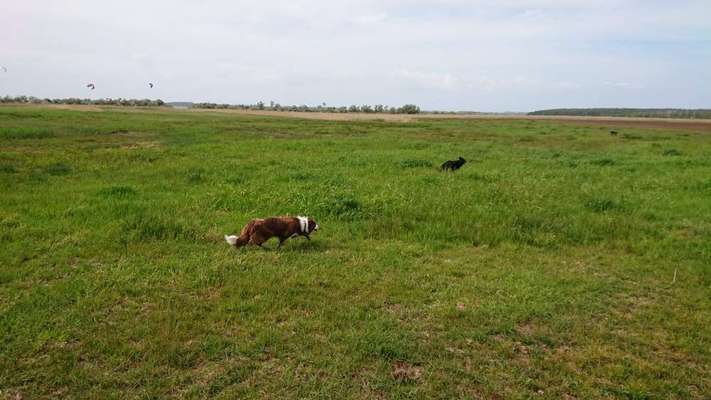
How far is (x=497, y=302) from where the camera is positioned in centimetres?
583

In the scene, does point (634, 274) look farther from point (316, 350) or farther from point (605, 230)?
point (316, 350)

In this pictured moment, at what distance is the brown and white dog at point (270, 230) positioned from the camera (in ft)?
23.6

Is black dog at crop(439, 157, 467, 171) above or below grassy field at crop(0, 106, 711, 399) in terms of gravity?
above

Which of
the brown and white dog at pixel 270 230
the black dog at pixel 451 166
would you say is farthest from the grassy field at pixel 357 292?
the black dog at pixel 451 166

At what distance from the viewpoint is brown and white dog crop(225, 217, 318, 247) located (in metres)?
→ 7.20

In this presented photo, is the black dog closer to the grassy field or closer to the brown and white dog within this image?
the grassy field

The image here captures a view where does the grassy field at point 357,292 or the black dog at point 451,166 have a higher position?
the black dog at point 451,166

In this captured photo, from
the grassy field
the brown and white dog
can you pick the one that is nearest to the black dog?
the grassy field

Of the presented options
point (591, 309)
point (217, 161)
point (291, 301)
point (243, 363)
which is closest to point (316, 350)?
point (243, 363)

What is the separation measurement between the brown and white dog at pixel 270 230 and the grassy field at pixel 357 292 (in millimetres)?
221

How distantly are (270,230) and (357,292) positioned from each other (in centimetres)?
186

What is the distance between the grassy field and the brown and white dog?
0.22m

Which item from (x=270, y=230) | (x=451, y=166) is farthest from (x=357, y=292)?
(x=451, y=166)

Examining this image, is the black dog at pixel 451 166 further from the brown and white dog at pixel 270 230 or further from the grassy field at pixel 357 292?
the brown and white dog at pixel 270 230
